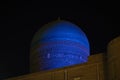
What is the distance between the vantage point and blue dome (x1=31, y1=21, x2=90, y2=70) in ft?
141

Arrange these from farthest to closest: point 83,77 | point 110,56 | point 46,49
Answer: point 46,49
point 83,77
point 110,56

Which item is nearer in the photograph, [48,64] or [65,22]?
[48,64]

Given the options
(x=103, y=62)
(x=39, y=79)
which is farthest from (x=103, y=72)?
(x=39, y=79)

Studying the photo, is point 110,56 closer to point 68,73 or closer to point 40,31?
point 68,73

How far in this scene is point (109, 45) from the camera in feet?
111

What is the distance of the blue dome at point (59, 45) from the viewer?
42906mm

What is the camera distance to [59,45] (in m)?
43.5

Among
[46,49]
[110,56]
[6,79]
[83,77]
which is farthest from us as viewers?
[46,49]

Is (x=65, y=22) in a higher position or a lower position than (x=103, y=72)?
higher

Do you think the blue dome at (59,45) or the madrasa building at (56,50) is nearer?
the madrasa building at (56,50)

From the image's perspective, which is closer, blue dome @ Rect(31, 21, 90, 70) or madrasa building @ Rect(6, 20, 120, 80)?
madrasa building @ Rect(6, 20, 120, 80)

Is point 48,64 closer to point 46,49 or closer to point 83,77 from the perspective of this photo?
point 46,49

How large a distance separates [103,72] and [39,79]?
5127 mm

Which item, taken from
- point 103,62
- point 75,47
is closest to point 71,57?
point 75,47
